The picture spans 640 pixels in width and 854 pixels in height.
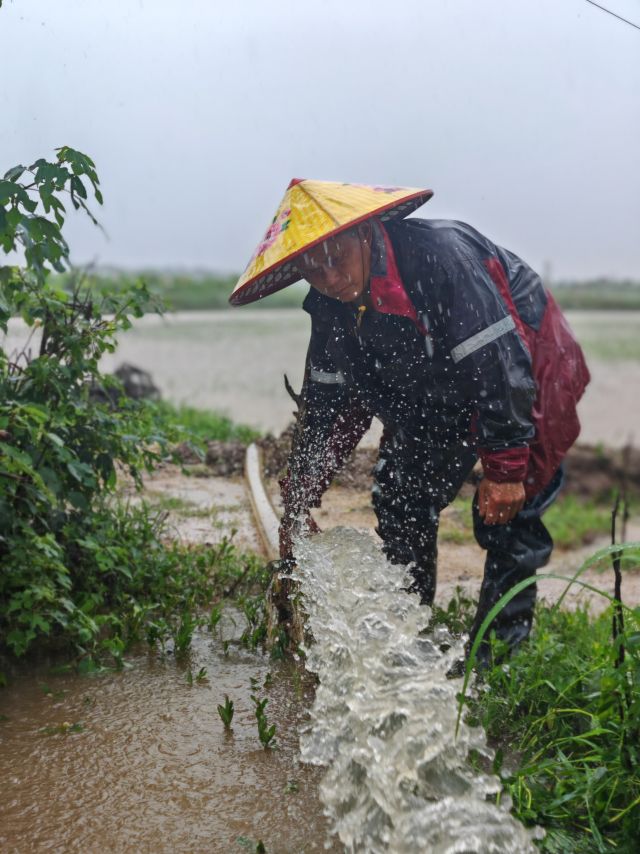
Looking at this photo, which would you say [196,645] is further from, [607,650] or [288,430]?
[288,430]

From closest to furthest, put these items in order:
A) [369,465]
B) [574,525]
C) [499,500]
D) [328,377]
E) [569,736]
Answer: [569,736], [499,500], [328,377], [369,465], [574,525]

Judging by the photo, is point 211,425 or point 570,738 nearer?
point 570,738

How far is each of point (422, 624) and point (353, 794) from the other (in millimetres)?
861

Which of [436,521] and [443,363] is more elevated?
[443,363]

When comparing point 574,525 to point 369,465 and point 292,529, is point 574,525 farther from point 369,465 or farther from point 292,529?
point 292,529

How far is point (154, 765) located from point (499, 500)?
3.92ft

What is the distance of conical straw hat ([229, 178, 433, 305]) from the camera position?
8.22 feet

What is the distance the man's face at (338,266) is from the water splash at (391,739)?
89cm

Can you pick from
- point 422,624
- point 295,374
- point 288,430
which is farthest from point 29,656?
point 295,374

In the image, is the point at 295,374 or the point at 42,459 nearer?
the point at 42,459

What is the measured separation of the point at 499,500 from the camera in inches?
108

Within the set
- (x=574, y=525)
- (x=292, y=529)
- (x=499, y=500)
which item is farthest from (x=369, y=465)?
(x=499, y=500)

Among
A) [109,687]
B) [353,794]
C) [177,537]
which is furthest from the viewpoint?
[177,537]

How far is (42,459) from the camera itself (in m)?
3.01
